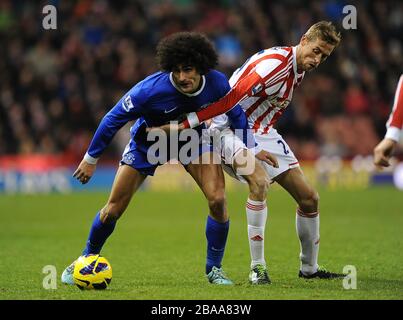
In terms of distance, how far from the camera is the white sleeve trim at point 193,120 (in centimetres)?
709

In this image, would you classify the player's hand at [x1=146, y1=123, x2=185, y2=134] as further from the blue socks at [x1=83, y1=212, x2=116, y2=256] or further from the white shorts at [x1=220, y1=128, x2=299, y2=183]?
the blue socks at [x1=83, y1=212, x2=116, y2=256]

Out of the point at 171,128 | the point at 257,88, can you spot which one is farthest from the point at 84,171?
the point at 257,88

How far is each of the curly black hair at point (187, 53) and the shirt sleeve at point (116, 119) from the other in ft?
1.14

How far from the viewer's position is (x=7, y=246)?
10391 millimetres

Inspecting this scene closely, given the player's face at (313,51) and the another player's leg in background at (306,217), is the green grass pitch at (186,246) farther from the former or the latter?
the player's face at (313,51)

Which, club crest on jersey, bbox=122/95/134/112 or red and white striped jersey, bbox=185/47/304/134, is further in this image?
red and white striped jersey, bbox=185/47/304/134

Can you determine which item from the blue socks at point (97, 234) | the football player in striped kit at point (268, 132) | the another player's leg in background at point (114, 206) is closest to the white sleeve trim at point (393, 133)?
the football player in striped kit at point (268, 132)

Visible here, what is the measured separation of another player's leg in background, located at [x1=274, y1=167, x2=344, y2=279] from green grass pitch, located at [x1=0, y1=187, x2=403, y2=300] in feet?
0.72

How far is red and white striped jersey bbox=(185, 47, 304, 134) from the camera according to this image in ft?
23.7

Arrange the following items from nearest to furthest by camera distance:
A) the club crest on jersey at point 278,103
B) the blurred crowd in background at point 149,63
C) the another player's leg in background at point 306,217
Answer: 1. the another player's leg in background at point 306,217
2. the club crest on jersey at point 278,103
3. the blurred crowd in background at point 149,63

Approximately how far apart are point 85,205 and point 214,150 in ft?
30.0

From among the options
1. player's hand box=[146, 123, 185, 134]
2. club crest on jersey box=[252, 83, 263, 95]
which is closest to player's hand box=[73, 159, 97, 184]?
player's hand box=[146, 123, 185, 134]

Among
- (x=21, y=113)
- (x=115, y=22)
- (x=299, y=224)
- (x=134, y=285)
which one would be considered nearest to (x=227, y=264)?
(x=299, y=224)

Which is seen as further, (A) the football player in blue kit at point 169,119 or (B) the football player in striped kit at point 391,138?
(A) the football player in blue kit at point 169,119
